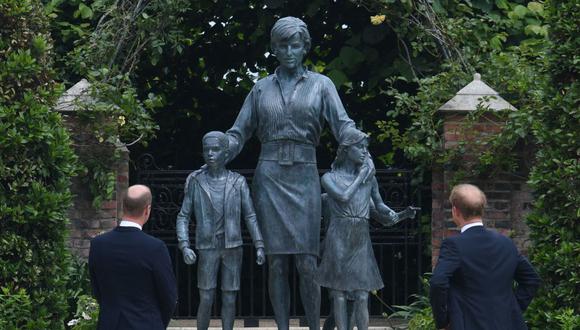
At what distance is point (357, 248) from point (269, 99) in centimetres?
116

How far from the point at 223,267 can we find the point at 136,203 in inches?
89.0

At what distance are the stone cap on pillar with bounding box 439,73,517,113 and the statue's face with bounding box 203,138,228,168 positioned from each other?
2852mm

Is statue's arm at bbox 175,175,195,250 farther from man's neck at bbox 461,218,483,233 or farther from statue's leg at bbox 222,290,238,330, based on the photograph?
man's neck at bbox 461,218,483,233

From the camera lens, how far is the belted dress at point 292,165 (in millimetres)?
9227

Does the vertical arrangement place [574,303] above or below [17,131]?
below

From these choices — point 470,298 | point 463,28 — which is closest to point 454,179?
point 463,28

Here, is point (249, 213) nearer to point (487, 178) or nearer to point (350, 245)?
point (350, 245)

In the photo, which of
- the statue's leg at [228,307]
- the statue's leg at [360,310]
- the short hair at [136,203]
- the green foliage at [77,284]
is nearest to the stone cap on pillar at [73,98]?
the green foliage at [77,284]

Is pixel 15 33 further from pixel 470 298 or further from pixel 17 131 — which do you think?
pixel 470 298

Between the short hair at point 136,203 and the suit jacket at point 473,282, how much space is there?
1.49 meters

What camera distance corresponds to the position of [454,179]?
37.6 feet

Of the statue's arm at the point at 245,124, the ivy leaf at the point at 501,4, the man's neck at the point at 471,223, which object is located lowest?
the man's neck at the point at 471,223

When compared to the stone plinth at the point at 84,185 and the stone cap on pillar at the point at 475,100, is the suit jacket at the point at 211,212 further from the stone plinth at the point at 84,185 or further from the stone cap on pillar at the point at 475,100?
the stone cap on pillar at the point at 475,100

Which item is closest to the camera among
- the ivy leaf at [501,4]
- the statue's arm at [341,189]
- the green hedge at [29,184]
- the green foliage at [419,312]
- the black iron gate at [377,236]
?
the statue's arm at [341,189]
